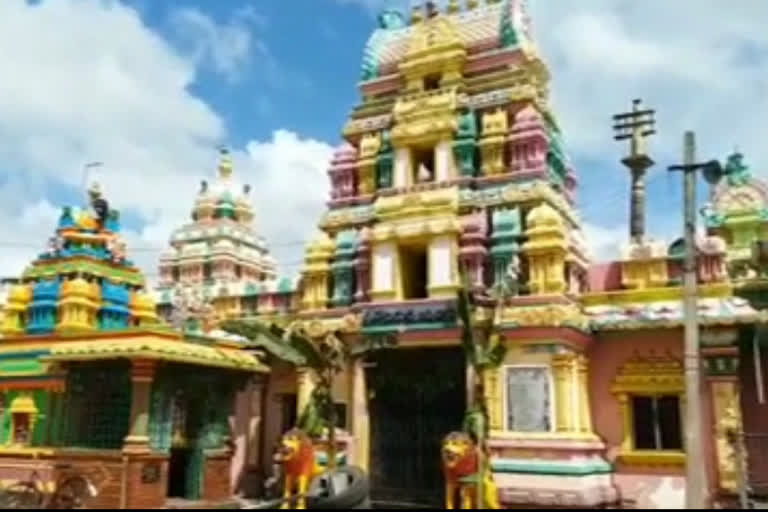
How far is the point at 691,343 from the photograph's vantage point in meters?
12.8

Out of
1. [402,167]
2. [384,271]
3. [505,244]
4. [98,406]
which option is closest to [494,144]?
[402,167]

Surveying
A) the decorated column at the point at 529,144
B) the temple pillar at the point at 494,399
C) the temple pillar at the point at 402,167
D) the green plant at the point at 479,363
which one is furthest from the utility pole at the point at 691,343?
the temple pillar at the point at 402,167

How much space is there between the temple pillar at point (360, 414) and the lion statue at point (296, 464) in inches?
140

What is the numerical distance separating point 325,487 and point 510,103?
37.4 ft

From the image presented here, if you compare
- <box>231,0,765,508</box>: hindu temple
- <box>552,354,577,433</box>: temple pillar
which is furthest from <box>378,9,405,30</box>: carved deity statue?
<box>552,354,577,433</box>: temple pillar

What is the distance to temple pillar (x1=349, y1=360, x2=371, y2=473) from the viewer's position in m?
20.4

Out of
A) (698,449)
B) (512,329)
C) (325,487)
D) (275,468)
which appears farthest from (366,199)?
(698,449)

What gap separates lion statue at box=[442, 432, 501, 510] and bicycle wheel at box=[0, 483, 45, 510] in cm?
905

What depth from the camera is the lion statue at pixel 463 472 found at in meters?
15.1

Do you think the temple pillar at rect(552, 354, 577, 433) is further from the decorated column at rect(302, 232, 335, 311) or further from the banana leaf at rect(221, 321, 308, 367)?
the decorated column at rect(302, 232, 335, 311)

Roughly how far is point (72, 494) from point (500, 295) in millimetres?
10714

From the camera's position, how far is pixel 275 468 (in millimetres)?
22109

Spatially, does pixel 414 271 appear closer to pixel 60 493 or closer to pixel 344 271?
pixel 344 271

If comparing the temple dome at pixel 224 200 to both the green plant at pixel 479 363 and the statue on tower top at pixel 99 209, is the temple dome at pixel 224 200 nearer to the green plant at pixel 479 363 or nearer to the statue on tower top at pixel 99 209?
the statue on tower top at pixel 99 209
